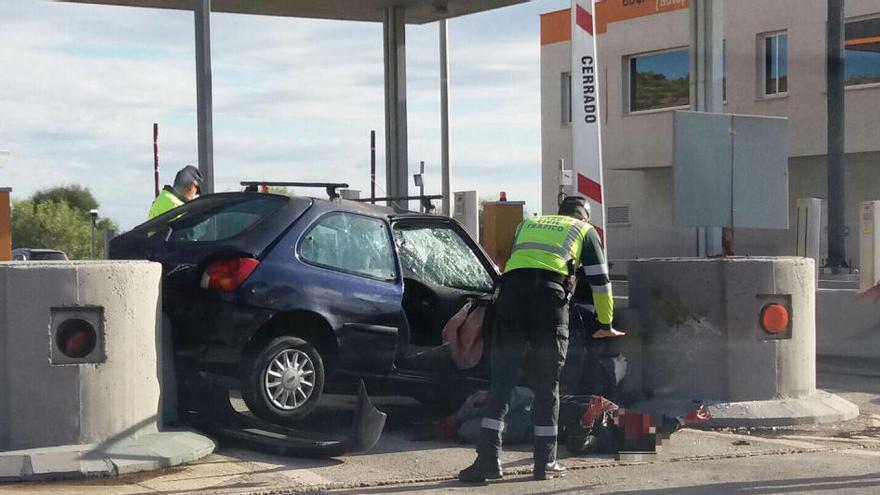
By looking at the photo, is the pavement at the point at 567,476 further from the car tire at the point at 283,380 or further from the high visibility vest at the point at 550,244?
the high visibility vest at the point at 550,244

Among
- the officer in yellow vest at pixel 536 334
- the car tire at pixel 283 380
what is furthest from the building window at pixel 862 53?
the car tire at pixel 283 380

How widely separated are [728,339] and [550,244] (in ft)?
8.01

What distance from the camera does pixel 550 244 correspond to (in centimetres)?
794

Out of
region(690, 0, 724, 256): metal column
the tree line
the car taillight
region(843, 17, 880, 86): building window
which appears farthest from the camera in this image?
the tree line

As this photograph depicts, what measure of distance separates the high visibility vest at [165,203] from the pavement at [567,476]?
289cm

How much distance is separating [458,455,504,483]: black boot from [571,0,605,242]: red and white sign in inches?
160

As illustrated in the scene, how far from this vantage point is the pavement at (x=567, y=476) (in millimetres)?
7430

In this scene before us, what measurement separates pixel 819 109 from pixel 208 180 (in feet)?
79.0

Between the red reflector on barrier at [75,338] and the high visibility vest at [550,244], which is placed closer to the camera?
the red reflector on barrier at [75,338]

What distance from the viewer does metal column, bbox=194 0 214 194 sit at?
13992 mm

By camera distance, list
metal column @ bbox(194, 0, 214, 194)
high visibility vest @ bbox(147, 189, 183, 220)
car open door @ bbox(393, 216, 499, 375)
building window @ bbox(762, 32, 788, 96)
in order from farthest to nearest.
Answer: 1. building window @ bbox(762, 32, 788, 96)
2. metal column @ bbox(194, 0, 214, 194)
3. high visibility vest @ bbox(147, 189, 183, 220)
4. car open door @ bbox(393, 216, 499, 375)

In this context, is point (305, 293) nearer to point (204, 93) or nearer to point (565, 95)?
point (204, 93)

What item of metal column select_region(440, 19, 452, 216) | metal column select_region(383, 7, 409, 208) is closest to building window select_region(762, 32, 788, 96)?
metal column select_region(440, 19, 452, 216)

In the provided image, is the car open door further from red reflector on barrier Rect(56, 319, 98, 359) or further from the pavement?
red reflector on barrier Rect(56, 319, 98, 359)
